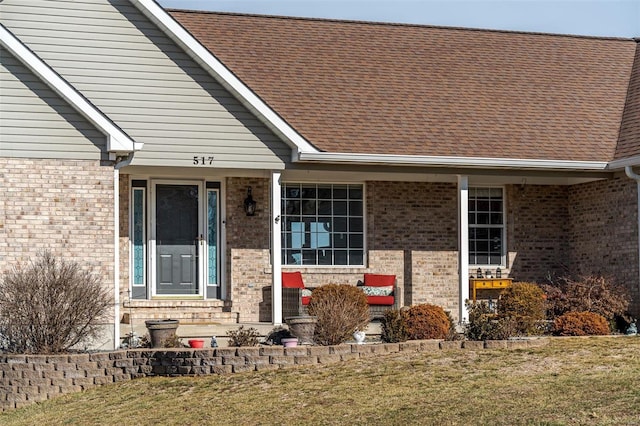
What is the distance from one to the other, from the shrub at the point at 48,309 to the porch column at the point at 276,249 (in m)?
3.62

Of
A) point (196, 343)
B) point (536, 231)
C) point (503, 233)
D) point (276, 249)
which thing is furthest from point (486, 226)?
point (196, 343)

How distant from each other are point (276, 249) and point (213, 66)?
10.2ft

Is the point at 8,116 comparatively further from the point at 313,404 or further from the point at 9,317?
the point at 313,404

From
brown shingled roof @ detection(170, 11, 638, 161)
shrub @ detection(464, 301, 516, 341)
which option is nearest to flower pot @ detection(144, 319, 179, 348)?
shrub @ detection(464, 301, 516, 341)

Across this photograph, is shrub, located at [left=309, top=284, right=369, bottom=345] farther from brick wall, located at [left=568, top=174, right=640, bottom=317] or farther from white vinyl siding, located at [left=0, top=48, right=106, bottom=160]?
brick wall, located at [left=568, top=174, right=640, bottom=317]

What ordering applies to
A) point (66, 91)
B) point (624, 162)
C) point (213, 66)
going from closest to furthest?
1. point (66, 91)
2. point (213, 66)
3. point (624, 162)

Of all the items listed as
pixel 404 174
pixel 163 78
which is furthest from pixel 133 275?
pixel 404 174

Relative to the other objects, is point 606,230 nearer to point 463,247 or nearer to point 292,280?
point 463,247

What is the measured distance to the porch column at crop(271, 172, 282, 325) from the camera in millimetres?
18469

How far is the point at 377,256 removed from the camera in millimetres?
20781

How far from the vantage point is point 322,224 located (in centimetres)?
2086

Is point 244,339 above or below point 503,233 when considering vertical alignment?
below

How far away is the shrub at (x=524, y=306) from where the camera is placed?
56.9 feet

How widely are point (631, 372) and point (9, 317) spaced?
8076 mm
